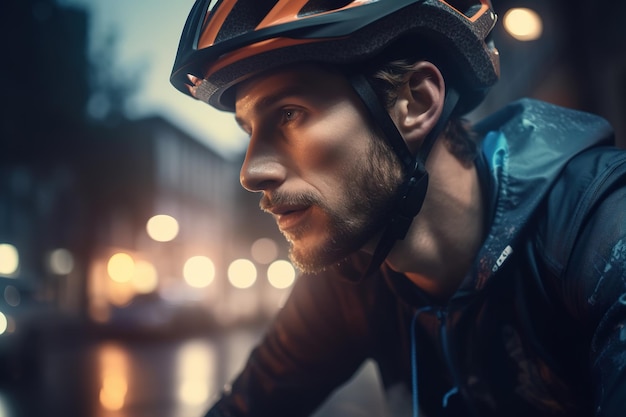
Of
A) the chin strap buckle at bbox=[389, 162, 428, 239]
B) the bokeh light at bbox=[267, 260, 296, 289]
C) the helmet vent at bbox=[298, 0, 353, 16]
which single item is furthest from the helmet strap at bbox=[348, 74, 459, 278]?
the bokeh light at bbox=[267, 260, 296, 289]

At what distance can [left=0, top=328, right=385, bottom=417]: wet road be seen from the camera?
21.6 feet

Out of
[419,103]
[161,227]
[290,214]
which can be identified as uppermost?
[419,103]

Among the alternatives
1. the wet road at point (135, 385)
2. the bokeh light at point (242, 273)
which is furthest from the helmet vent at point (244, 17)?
the bokeh light at point (242, 273)

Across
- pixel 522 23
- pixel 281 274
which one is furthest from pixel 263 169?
pixel 281 274

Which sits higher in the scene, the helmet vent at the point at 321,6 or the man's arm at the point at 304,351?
the helmet vent at the point at 321,6

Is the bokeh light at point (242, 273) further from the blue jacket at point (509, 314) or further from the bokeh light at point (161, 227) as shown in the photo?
the blue jacket at point (509, 314)

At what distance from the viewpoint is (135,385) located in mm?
8711

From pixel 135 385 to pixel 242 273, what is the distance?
37.3m

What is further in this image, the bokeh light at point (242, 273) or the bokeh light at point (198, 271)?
the bokeh light at point (242, 273)

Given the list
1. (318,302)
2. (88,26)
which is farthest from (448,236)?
(88,26)

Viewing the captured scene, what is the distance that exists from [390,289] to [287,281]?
41.9 metres

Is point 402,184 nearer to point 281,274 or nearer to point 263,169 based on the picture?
point 263,169

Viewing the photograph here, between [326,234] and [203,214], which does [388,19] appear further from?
[203,214]

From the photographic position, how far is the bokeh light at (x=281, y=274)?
44375 mm
